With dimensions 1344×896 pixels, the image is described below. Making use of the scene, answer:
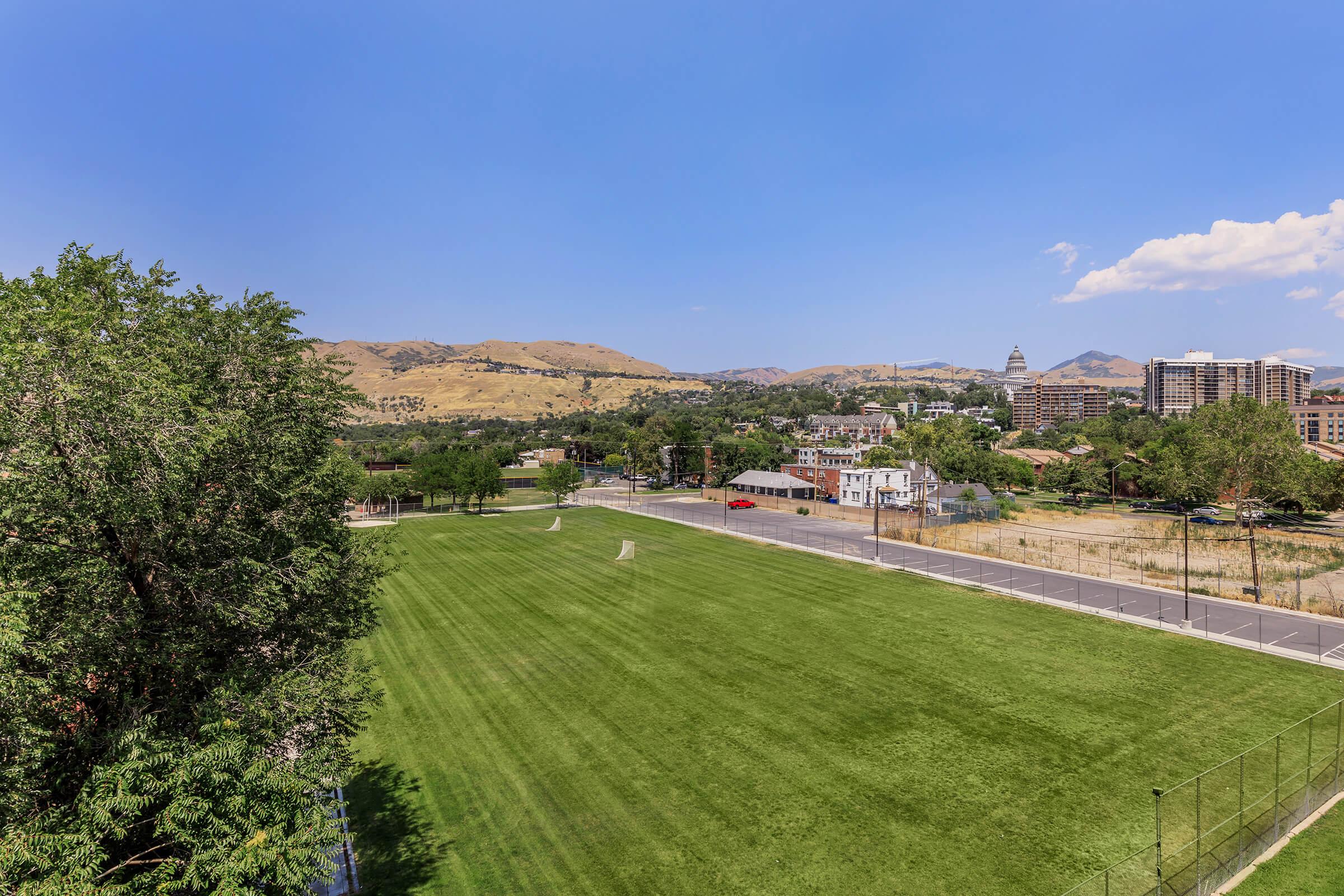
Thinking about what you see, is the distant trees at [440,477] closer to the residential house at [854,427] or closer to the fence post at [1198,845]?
the fence post at [1198,845]

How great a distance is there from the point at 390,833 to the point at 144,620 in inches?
337

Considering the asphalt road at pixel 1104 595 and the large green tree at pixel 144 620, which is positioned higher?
the large green tree at pixel 144 620

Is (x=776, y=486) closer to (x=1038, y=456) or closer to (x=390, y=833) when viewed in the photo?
(x=1038, y=456)

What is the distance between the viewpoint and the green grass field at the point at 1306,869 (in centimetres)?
1301

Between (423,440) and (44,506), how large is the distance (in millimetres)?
152334

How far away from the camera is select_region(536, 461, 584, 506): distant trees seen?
7562 cm

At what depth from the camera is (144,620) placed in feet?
31.9

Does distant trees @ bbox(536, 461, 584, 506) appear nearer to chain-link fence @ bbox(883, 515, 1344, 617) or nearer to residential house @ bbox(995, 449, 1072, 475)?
chain-link fence @ bbox(883, 515, 1344, 617)

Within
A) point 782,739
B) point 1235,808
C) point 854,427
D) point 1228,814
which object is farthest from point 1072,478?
point 854,427

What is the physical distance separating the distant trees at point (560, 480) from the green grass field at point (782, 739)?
131ft

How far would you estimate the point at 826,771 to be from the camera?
693 inches

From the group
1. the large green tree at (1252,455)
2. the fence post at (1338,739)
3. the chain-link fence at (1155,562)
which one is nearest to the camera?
the fence post at (1338,739)

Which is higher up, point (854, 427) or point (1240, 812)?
point (854, 427)

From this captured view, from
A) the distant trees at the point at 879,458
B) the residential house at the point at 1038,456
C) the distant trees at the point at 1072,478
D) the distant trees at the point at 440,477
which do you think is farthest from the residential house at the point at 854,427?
the distant trees at the point at 440,477
